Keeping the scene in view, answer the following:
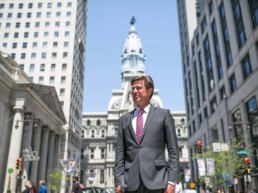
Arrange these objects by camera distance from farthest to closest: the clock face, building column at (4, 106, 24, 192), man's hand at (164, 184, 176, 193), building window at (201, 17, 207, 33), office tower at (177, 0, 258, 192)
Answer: the clock face
building window at (201, 17, 207, 33)
office tower at (177, 0, 258, 192)
building column at (4, 106, 24, 192)
man's hand at (164, 184, 176, 193)

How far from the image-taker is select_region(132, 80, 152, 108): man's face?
4328 mm

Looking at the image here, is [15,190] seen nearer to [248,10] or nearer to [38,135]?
[38,135]

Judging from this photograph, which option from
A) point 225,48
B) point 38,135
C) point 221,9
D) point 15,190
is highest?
point 221,9

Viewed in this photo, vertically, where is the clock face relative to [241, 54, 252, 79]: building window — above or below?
above

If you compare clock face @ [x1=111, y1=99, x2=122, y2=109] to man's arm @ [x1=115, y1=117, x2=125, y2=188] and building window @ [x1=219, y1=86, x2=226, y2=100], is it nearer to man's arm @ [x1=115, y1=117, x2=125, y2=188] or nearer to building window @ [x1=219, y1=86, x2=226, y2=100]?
building window @ [x1=219, y1=86, x2=226, y2=100]

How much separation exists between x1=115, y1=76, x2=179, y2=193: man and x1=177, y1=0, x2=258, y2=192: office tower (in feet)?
86.7

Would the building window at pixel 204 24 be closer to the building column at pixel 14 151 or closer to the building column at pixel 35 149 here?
the building column at pixel 35 149

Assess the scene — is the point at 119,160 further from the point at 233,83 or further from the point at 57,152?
the point at 57,152

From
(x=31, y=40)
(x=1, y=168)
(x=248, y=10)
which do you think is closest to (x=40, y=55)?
(x=31, y=40)

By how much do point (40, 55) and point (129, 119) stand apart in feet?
206

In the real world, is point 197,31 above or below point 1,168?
above

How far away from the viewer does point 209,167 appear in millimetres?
31031

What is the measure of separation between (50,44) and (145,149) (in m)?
64.3

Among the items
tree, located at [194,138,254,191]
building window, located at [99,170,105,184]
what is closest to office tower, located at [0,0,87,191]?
building window, located at [99,170,105,184]
